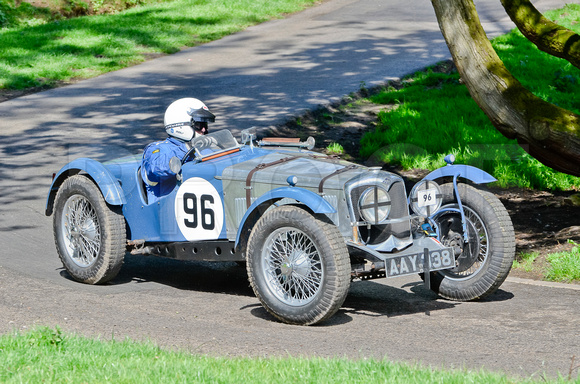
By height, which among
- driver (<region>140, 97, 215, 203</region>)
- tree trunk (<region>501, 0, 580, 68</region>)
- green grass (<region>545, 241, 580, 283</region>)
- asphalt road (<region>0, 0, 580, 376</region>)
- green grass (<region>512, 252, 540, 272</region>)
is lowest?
green grass (<region>512, 252, 540, 272</region>)

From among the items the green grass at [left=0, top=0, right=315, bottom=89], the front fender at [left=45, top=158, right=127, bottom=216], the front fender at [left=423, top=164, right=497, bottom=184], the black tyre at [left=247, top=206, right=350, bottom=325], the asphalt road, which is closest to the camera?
the asphalt road

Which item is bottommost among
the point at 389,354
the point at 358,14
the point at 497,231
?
the point at 389,354

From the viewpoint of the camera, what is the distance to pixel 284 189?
A: 602 centimetres

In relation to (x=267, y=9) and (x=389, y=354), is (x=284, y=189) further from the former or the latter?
(x=267, y=9)

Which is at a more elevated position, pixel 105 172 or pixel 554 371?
pixel 105 172

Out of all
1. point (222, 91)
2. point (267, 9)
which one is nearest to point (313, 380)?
point (222, 91)

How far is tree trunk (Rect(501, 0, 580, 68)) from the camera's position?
8461 mm

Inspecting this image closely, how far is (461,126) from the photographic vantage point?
1255 centimetres

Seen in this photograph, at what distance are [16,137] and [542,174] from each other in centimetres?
826

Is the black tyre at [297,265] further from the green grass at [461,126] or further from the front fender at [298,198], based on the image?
the green grass at [461,126]

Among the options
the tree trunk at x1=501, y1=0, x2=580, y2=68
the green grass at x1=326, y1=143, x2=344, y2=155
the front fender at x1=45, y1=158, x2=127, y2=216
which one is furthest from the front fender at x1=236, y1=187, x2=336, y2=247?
the green grass at x1=326, y1=143, x2=344, y2=155

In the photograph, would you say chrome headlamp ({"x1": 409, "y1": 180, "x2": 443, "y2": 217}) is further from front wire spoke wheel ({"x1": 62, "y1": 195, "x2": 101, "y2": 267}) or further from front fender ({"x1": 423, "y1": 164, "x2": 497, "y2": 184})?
front wire spoke wheel ({"x1": 62, "y1": 195, "x2": 101, "y2": 267})

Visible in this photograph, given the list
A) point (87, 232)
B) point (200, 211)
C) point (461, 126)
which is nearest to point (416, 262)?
point (200, 211)

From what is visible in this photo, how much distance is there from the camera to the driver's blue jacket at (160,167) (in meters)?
6.89
